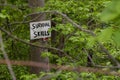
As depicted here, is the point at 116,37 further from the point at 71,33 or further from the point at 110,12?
the point at 71,33

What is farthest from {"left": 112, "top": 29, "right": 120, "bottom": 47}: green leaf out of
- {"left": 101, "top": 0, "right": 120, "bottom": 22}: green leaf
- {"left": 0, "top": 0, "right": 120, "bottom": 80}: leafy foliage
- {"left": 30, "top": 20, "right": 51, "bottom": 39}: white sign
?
{"left": 30, "top": 20, "right": 51, "bottom": 39}: white sign

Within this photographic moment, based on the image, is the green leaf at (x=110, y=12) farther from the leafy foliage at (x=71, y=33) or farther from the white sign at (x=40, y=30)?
the white sign at (x=40, y=30)

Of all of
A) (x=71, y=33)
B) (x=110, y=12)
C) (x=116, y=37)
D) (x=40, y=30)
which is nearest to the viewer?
(x=110, y=12)

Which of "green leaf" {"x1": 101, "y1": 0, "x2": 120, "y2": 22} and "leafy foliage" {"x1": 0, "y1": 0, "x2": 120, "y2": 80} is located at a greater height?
"green leaf" {"x1": 101, "y1": 0, "x2": 120, "y2": 22}

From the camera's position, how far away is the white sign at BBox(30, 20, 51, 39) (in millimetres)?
4676

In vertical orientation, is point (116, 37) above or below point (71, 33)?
above

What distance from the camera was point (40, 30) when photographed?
4719 millimetres

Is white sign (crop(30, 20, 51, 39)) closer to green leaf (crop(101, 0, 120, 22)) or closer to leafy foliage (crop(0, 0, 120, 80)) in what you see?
leafy foliage (crop(0, 0, 120, 80))

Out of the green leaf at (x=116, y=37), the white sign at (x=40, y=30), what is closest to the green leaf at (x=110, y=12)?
the green leaf at (x=116, y=37)

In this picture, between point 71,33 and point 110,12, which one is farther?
point 71,33

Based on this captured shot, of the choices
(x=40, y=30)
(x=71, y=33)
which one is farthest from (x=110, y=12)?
(x=40, y=30)

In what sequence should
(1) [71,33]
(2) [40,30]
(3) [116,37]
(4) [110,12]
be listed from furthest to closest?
(2) [40,30] → (1) [71,33] → (3) [116,37] → (4) [110,12]

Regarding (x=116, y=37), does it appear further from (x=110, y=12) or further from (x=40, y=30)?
(x=40, y=30)

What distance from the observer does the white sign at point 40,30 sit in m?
4.68
